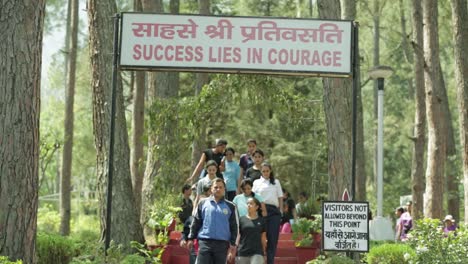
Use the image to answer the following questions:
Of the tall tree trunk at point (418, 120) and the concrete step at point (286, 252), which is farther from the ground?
the tall tree trunk at point (418, 120)

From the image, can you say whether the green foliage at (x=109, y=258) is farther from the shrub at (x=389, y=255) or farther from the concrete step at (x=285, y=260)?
the shrub at (x=389, y=255)

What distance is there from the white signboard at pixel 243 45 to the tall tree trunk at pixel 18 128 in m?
2.83

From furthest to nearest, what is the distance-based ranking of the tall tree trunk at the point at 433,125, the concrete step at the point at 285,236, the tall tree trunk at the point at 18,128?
the tall tree trunk at the point at 433,125, the concrete step at the point at 285,236, the tall tree trunk at the point at 18,128

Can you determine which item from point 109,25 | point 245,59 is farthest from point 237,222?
point 109,25

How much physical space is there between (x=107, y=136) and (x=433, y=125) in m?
8.91

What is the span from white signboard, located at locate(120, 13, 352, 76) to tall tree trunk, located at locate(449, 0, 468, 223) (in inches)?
290

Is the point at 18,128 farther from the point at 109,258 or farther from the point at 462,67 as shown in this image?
the point at 462,67

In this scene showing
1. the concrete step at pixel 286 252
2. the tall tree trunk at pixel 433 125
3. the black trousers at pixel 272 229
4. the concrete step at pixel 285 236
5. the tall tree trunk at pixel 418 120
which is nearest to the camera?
the black trousers at pixel 272 229

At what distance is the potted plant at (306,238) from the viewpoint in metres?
14.7

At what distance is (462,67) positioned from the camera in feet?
62.5

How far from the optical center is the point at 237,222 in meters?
11.1

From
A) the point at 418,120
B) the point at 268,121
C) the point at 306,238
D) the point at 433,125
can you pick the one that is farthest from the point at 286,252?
the point at 268,121

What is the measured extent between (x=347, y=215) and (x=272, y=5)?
80.7 feet

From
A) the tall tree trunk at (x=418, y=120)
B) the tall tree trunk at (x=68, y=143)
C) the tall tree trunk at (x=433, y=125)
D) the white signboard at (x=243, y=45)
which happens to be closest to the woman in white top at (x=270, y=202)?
the white signboard at (x=243, y=45)
